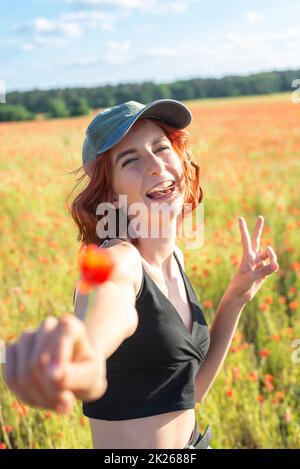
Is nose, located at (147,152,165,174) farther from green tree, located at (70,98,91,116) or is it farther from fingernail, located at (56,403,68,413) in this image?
green tree, located at (70,98,91,116)

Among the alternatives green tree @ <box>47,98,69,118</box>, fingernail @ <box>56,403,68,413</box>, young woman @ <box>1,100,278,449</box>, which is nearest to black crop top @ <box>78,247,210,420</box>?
young woman @ <box>1,100,278,449</box>

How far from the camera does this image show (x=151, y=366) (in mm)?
1268

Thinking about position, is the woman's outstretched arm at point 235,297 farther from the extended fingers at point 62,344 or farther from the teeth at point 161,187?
the extended fingers at point 62,344

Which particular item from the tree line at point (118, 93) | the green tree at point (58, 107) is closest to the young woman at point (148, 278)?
the tree line at point (118, 93)

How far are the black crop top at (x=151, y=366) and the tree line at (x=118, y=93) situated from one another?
86.1ft

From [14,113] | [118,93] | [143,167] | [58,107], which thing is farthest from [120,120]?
[14,113]

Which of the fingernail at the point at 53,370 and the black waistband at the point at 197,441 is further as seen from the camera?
the black waistband at the point at 197,441

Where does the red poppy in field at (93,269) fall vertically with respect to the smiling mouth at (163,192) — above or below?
below

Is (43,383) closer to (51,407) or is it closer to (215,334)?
(51,407)

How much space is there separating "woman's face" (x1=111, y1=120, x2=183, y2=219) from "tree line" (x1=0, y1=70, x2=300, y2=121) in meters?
26.0

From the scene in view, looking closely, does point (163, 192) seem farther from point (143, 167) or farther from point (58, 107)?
point (58, 107)

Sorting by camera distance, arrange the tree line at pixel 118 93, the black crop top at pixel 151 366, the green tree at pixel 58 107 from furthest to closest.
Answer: the green tree at pixel 58 107, the tree line at pixel 118 93, the black crop top at pixel 151 366

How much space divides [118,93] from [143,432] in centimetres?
3386

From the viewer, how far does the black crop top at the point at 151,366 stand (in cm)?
122
